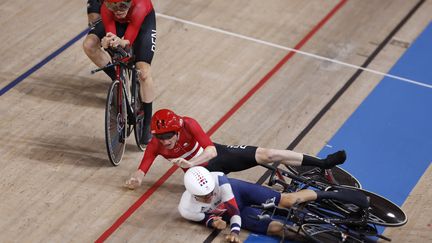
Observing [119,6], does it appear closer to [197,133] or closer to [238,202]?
[197,133]

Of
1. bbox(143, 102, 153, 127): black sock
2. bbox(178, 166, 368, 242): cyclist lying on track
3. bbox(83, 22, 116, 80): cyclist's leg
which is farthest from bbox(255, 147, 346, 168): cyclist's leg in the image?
bbox(83, 22, 116, 80): cyclist's leg

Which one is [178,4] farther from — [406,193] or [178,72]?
[406,193]

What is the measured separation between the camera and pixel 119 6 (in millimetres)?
8820

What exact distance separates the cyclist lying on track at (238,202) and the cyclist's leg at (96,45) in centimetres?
205

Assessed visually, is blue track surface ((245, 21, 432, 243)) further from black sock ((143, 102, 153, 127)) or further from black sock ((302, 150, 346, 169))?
black sock ((143, 102, 153, 127))

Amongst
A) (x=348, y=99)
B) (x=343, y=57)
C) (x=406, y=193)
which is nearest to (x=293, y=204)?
(x=406, y=193)

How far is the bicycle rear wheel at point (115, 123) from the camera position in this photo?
8.74m

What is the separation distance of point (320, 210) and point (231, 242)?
88 centimetres

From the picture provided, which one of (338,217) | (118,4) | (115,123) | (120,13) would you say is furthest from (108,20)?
(338,217)

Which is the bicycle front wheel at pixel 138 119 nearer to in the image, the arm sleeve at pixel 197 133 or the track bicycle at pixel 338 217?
the arm sleeve at pixel 197 133

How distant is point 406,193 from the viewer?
9117 mm

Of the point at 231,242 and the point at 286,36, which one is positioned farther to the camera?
the point at 286,36

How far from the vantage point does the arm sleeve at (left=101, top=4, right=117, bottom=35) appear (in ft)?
29.6

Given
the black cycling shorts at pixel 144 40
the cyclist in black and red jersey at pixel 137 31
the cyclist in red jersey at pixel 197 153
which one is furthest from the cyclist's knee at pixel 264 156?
the black cycling shorts at pixel 144 40
